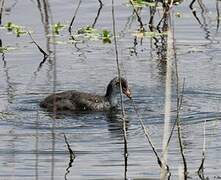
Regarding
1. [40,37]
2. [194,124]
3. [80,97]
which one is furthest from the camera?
[40,37]

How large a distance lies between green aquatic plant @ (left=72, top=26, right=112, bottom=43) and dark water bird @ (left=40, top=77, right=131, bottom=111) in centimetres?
253

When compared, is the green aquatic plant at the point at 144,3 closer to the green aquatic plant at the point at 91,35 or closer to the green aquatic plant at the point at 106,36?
the green aquatic plant at the point at 91,35

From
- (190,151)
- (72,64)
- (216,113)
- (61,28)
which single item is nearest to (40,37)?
(61,28)

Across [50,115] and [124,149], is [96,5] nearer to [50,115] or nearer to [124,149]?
[50,115]

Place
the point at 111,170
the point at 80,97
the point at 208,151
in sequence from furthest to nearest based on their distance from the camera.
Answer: the point at 80,97 < the point at 208,151 < the point at 111,170

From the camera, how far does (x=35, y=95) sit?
14.1 meters

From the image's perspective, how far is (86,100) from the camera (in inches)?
544

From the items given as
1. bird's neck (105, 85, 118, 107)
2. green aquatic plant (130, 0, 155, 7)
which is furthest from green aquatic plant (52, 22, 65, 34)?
bird's neck (105, 85, 118, 107)

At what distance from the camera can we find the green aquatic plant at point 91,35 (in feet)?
55.2

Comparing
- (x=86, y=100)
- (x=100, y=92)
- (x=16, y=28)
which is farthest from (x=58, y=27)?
(x=86, y=100)

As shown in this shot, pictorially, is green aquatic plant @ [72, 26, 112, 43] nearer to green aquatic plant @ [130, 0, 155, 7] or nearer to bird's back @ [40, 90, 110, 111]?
green aquatic plant @ [130, 0, 155, 7]

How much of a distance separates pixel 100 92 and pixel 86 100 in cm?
104

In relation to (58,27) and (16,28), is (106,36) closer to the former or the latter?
(58,27)

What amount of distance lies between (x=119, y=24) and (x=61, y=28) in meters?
0.98
